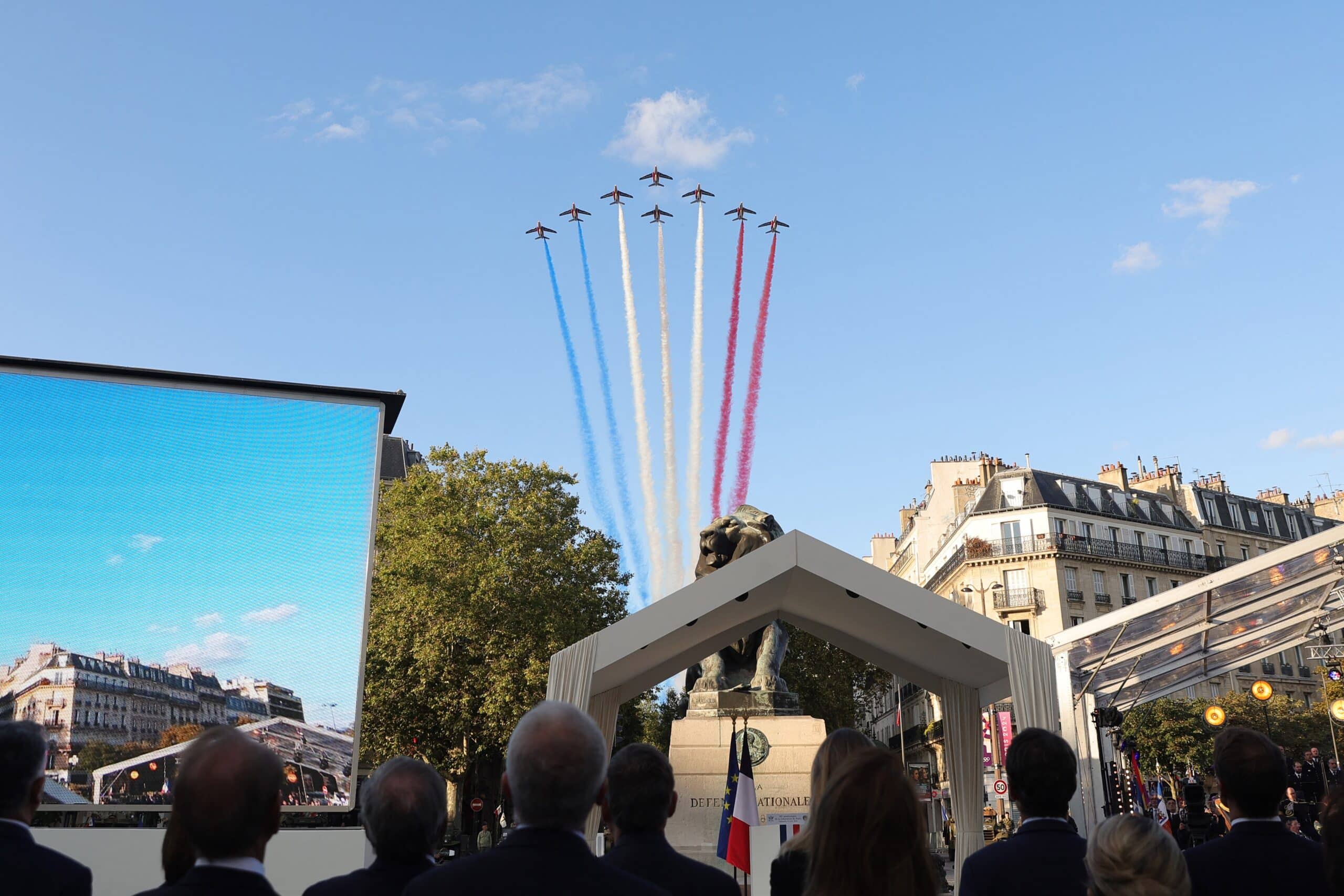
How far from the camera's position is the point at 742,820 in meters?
7.86

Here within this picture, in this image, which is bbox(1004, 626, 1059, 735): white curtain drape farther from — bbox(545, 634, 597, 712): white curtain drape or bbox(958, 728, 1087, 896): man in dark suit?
bbox(958, 728, 1087, 896): man in dark suit

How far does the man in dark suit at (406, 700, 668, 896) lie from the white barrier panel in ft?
44.6

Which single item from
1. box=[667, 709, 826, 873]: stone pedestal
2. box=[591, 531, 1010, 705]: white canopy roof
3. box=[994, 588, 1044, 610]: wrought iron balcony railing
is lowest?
box=[667, 709, 826, 873]: stone pedestal

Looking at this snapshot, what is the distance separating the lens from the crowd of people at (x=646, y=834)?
261 centimetres

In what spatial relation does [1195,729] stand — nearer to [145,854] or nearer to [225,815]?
[145,854]

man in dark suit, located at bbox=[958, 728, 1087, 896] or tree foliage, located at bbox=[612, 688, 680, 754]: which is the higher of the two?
tree foliage, located at bbox=[612, 688, 680, 754]

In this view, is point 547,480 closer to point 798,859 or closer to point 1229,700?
point 1229,700

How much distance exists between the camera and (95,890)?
15031 mm

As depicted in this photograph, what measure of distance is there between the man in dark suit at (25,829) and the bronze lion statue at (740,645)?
11776 mm

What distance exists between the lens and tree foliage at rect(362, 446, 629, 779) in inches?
1271

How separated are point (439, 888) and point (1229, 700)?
50369 mm

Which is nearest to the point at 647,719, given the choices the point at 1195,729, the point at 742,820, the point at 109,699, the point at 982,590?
the point at 982,590

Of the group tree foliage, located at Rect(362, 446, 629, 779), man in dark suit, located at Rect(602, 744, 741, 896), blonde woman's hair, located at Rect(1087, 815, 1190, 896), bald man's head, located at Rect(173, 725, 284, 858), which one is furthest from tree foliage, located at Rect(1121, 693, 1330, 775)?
bald man's head, located at Rect(173, 725, 284, 858)

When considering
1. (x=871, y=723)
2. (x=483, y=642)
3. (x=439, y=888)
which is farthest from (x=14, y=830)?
(x=871, y=723)
